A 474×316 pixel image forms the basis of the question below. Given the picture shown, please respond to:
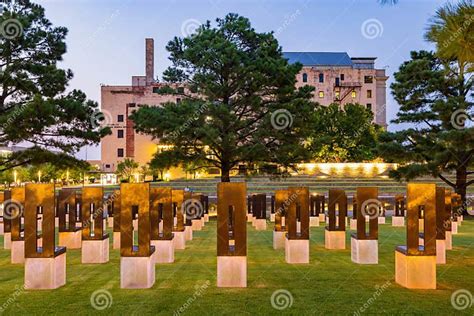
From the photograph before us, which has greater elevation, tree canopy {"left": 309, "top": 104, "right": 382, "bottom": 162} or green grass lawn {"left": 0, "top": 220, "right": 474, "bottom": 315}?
tree canopy {"left": 309, "top": 104, "right": 382, "bottom": 162}

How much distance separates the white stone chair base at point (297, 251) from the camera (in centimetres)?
805

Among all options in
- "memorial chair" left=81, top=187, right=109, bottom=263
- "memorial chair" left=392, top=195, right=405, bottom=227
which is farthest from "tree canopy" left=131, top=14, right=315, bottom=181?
"memorial chair" left=81, top=187, right=109, bottom=263

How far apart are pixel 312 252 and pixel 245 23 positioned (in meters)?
13.7

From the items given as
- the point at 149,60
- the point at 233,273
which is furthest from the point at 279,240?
the point at 149,60

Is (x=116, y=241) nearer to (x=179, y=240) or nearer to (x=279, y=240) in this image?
(x=179, y=240)

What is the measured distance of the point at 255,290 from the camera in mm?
6066

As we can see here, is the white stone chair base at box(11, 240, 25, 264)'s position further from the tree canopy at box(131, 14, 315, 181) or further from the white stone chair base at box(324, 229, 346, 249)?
the tree canopy at box(131, 14, 315, 181)

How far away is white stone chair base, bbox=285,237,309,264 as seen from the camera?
8.05 metres

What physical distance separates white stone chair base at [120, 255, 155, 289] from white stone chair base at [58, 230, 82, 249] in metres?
4.52

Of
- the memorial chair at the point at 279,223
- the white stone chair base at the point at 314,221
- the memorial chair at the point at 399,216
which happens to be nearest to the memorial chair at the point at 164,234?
the memorial chair at the point at 279,223

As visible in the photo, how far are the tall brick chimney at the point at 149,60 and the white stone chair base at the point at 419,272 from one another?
60.4 m

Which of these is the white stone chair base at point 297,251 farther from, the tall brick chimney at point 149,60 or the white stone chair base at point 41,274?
the tall brick chimney at point 149,60

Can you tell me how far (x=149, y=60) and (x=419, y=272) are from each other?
2415 inches

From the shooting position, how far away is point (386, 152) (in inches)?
757
